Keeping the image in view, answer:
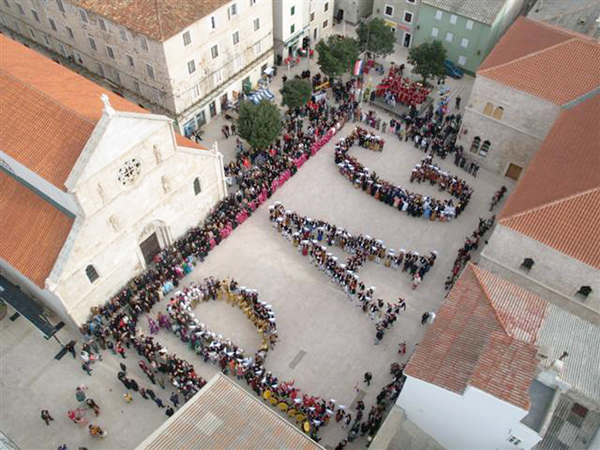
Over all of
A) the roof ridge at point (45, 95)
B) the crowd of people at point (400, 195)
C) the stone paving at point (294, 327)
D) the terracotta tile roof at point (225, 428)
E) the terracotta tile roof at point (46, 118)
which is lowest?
the stone paving at point (294, 327)

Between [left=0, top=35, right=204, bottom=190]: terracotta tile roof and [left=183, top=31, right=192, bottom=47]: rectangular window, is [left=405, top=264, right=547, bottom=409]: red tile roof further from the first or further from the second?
[left=183, top=31, right=192, bottom=47]: rectangular window

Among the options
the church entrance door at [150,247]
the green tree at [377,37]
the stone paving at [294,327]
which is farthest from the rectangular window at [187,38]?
the green tree at [377,37]

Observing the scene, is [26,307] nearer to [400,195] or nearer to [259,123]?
[259,123]

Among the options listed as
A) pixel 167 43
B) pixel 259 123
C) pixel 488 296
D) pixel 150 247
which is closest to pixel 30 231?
pixel 150 247

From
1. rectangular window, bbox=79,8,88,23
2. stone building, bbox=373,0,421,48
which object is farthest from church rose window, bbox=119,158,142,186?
stone building, bbox=373,0,421,48

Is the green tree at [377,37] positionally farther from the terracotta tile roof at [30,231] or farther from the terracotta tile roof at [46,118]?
the terracotta tile roof at [30,231]
